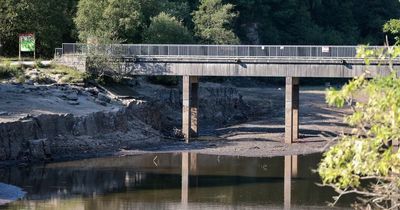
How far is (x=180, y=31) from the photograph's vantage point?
81312 mm

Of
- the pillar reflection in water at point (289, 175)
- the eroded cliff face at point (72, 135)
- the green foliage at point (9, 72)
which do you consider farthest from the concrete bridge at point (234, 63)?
the pillar reflection in water at point (289, 175)

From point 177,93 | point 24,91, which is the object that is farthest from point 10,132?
point 177,93

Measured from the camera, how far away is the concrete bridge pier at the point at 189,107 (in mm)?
66125

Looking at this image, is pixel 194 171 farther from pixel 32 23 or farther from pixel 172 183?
pixel 32 23

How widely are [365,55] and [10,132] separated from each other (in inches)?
1601

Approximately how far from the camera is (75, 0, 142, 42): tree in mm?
78188

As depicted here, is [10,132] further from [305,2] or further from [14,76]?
[305,2]

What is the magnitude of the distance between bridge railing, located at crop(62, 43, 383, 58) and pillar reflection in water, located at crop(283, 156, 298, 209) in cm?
1105

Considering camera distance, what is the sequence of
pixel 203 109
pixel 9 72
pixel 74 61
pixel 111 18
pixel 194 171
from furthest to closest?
1. pixel 203 109
2. pixel 111 18
3. pixel 74 61
4. pixel 9 72
5. pixel 194 171

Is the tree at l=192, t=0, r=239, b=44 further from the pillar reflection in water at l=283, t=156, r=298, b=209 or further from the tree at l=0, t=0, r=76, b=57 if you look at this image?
the pillar reflection in water at l=283, t=156, r=298, b=209

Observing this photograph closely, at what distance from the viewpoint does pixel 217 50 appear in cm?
6688

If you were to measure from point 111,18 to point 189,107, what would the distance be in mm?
16369

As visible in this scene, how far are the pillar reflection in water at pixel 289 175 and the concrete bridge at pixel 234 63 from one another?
319 inches

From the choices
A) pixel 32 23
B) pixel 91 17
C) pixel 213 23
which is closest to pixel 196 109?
pixel 91 17
